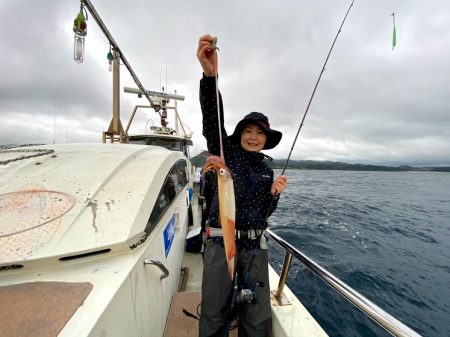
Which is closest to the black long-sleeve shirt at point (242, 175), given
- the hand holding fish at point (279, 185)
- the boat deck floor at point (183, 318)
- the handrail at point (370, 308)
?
the hand holding fish at point (279, 185)

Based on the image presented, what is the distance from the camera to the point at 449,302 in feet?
17.4

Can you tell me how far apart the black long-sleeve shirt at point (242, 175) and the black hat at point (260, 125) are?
0.10m

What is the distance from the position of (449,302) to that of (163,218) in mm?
7103

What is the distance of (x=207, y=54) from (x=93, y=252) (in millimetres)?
1724

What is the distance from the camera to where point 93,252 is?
60.3 inches

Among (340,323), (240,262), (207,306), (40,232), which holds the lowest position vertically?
(340,323)

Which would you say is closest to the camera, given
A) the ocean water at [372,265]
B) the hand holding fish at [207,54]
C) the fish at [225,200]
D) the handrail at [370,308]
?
the handrail at [370,308]

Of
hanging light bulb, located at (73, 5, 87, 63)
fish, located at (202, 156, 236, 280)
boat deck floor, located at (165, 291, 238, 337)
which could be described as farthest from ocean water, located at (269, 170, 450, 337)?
hanging light bulb, located at (73, 5, 87, 63)

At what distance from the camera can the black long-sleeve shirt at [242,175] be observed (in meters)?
2.15

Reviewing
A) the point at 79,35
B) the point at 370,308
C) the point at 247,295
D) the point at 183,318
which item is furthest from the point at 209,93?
the point at 79,35

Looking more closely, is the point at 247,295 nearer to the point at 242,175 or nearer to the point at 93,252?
the point at 242,175

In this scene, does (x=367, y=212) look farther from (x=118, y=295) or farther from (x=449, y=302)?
(x=118, y=295)

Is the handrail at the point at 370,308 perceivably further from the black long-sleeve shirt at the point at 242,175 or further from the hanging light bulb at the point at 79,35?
the hanging light bulb at the point at 79,35

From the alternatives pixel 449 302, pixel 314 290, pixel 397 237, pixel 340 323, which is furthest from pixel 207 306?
pixel 397 237
